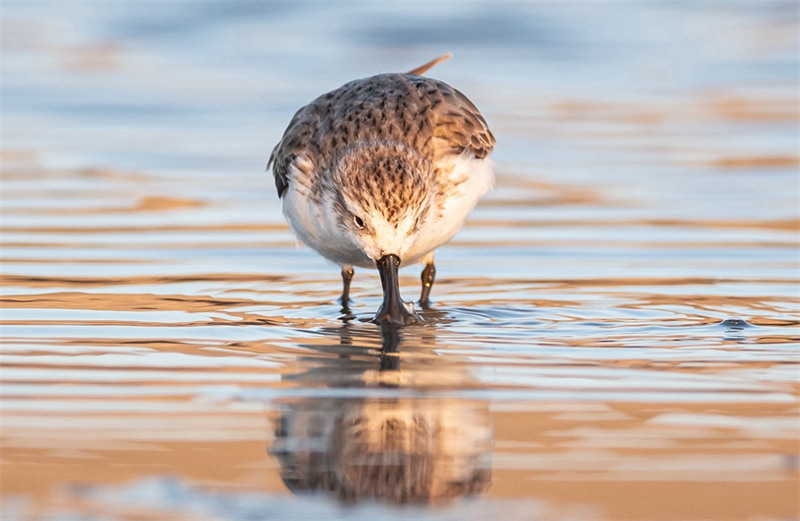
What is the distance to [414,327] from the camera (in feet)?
17.7

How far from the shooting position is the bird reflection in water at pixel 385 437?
3.40 metres

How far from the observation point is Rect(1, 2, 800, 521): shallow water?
346 cm

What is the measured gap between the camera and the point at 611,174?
899cm

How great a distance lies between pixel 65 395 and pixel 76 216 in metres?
3.57

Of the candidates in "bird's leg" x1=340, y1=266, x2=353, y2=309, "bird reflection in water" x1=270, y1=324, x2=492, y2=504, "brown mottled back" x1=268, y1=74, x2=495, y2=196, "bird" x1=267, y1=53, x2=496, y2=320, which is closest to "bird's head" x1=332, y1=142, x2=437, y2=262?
"bird" x1=267, y1=53, x2=496, y2=320

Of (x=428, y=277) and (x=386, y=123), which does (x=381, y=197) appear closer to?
(x=386, y=123)

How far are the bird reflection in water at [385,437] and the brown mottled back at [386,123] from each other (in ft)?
4.65

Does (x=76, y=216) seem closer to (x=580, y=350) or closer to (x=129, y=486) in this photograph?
(x=580, y=350)

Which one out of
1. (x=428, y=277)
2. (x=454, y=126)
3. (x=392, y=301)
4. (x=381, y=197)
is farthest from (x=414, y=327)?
(x=454, y=126)

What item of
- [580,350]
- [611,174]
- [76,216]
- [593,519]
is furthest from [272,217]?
[593,519]

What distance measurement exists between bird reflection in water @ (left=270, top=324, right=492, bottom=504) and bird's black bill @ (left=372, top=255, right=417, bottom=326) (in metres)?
0.74

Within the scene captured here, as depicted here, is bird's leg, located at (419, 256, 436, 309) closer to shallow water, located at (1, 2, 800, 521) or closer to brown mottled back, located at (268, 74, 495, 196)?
shallow water, located at (1, 2, 800, 521)

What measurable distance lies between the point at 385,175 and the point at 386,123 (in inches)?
21.2

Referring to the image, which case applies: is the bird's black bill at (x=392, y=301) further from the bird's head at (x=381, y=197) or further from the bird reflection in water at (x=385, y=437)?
the bird reflection in water at (x=385, y=437)
